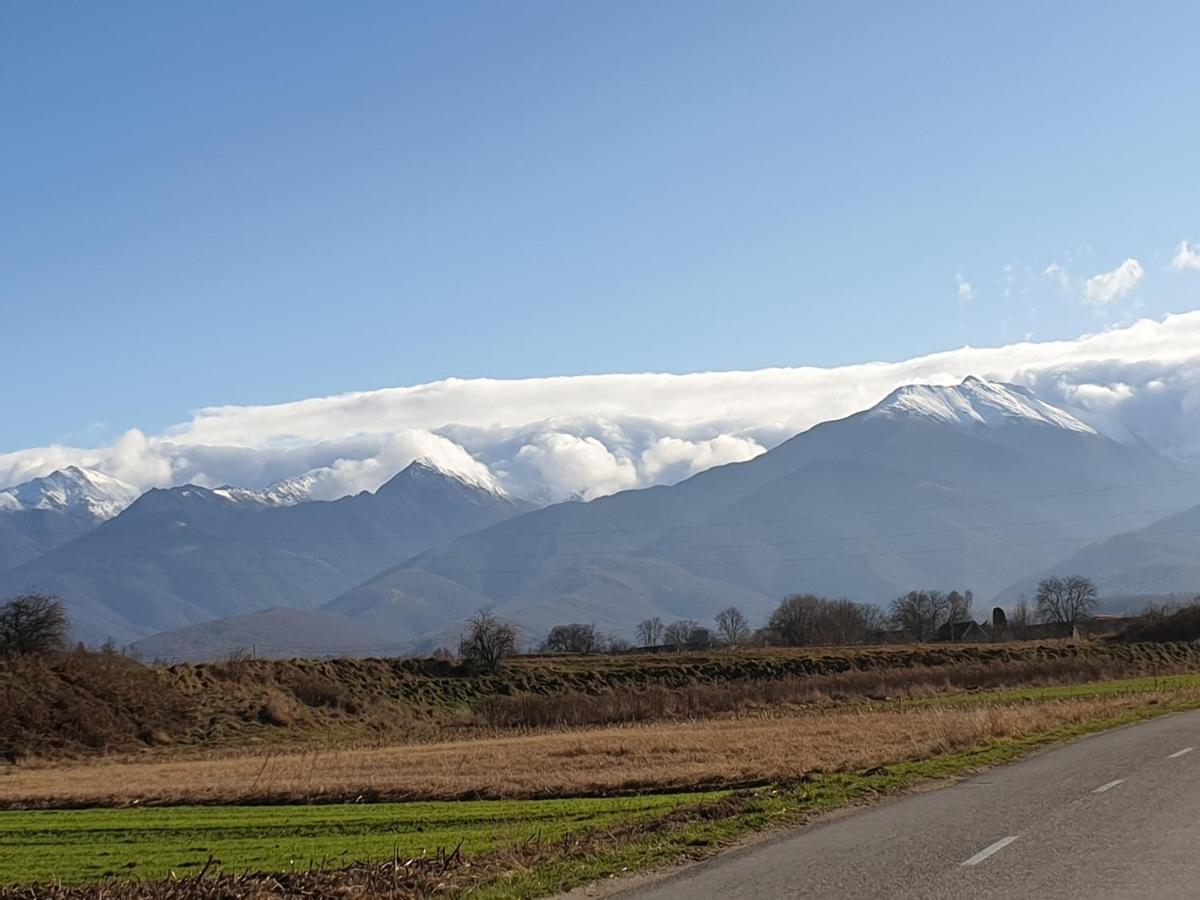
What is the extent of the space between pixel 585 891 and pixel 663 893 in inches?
39.4

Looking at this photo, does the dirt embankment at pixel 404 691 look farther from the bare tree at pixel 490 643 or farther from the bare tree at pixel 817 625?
the bare tree at pixel 817 625

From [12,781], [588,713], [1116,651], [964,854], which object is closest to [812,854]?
[964,854]

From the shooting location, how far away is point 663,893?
1475 centimetres

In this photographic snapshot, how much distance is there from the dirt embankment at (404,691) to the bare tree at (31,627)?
10855 millimetres

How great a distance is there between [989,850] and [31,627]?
258 feet

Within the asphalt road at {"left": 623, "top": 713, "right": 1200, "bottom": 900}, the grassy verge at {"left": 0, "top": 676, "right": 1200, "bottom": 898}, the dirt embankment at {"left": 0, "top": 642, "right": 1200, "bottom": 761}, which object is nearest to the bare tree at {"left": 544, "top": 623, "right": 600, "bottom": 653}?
the dirt embankment at {"left": 0, "top": 642, "right": 1200, "bottom": 761}

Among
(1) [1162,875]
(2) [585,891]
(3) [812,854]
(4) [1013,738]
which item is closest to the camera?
(1) [1162,875]

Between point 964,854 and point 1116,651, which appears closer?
point 964,854

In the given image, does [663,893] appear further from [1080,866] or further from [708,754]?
[708,754]

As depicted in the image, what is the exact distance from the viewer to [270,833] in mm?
26344

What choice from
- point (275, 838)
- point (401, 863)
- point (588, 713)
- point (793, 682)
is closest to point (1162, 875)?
point (401, 863)

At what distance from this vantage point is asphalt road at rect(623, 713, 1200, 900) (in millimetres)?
13938

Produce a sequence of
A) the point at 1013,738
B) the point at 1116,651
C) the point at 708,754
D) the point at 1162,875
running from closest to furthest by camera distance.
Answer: the point at 1162,875, the point at 1013,738, the point at 708,754, the point at 1116,651

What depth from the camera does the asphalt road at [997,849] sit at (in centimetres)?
1394
